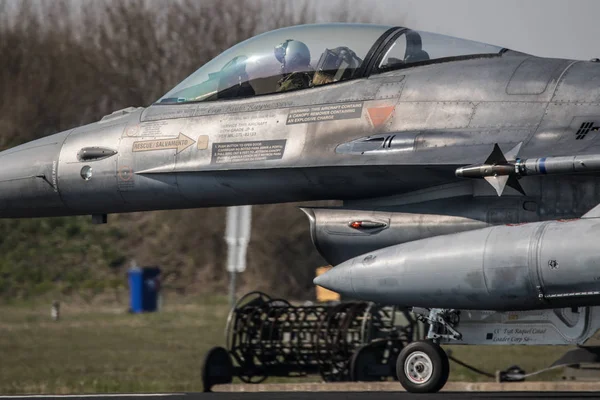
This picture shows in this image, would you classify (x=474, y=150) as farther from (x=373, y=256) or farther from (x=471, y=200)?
(x=373, y=256)

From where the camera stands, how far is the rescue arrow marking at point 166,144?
10.8m

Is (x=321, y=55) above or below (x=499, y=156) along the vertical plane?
above

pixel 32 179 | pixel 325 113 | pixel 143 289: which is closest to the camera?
pixel 325 113

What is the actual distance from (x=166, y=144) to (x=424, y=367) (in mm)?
3341

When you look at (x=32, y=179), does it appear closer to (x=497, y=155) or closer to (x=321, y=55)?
(x=321, y=55)

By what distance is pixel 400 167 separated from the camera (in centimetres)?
966

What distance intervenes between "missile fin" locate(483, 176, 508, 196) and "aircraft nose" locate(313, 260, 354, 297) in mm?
1523

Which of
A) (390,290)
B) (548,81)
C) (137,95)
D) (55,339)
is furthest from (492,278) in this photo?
(137,95)

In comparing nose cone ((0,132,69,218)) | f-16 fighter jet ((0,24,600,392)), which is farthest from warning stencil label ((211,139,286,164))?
nose cone ((0,132,69,218))

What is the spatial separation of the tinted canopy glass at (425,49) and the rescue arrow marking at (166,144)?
2036 millimetres

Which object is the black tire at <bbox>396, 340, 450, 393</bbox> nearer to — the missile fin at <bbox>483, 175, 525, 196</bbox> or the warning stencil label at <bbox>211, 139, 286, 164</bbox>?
the missile fin at <bbox>483, 175, 525, 196</bbox>

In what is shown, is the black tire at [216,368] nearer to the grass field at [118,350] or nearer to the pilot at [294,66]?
the grass field at [118,350]

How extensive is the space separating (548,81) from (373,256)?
84.8 inches

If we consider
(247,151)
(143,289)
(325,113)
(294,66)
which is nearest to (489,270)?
(325,113)
